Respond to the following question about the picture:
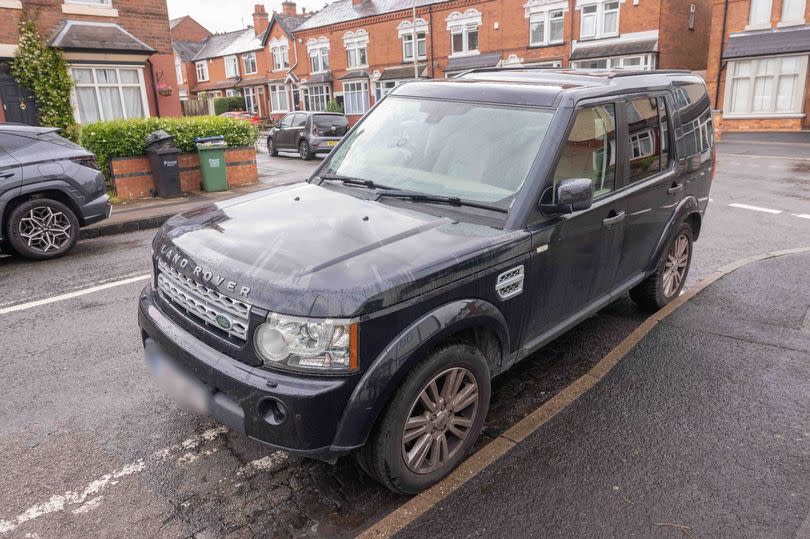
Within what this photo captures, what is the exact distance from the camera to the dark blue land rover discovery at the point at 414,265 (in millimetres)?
2543

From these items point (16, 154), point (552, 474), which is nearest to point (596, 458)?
point (552, 474)

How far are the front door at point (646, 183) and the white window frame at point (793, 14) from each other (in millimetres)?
29245

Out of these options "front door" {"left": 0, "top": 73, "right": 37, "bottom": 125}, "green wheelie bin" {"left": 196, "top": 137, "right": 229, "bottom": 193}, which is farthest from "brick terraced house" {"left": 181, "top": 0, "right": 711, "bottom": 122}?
"front door" {"left": 0, "top": 73, "right": 37, "bottom": 125}

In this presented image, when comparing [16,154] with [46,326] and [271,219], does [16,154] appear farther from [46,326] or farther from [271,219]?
[271,219]

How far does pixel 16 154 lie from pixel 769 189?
13.7m

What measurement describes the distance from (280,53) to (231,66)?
956cm

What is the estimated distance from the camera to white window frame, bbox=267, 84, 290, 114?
51938 mm

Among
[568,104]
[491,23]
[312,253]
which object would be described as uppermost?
[491,23]

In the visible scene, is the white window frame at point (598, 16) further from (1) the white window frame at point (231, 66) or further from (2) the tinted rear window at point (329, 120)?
(1) the white window frame at point (231, 66)

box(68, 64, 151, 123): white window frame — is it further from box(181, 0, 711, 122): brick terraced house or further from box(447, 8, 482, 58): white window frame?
box(447, 8, 482, 58): white window frame

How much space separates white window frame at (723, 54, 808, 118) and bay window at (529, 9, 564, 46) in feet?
29.7

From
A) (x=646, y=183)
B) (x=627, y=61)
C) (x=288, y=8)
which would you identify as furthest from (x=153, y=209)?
(x=288, y=8)

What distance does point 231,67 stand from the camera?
58812mm

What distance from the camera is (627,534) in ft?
8.94
